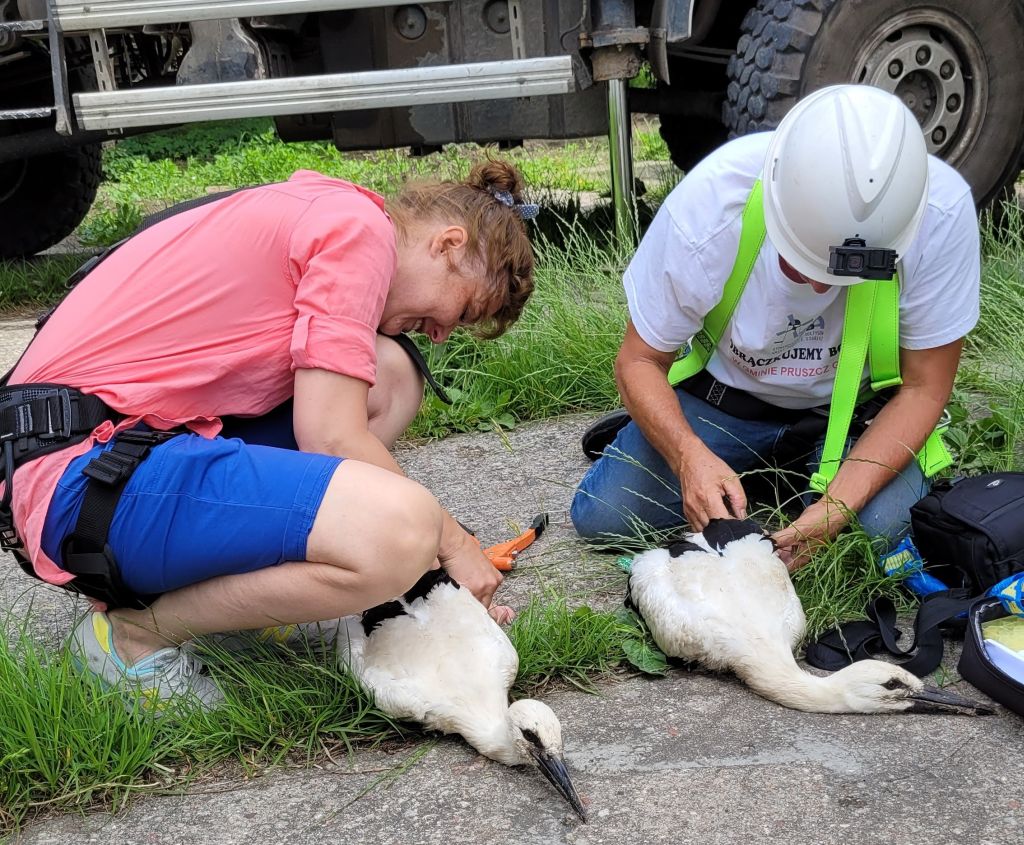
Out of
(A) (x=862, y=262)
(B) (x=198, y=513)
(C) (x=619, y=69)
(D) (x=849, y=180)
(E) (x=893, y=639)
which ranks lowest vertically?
(E) (x=893, y=639)

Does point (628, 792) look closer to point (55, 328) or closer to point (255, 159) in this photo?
point (55, 328)

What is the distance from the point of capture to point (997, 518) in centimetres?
282

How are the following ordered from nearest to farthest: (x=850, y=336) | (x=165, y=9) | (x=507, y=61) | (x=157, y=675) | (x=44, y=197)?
(x=157, y=675), (x=850, y=336), (x=165, y=9), (x=507, y=61), (x=44, y=197)

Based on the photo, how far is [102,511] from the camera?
94.8 inches

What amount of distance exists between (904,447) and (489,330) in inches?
44.8

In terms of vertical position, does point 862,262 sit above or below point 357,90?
below

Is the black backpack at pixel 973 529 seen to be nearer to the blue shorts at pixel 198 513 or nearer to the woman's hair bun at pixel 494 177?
the woman's hair bun at pixel 494 177

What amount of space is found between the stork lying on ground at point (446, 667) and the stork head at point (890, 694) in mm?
650

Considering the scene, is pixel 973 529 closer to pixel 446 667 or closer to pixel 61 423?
pixel 446 667

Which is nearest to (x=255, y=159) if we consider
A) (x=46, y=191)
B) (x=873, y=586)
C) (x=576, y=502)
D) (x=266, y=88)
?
(x=46, y=191)

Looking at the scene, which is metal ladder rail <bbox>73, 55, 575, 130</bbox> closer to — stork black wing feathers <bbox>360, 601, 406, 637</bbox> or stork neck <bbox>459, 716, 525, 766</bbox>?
stork black wing feathers <bbox>360, 601, 406, 637</bbox>

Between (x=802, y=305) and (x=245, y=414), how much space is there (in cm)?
145

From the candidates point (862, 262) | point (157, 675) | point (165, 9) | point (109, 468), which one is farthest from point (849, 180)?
point (165, 9)

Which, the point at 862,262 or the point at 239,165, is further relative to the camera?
the point at 239,165
